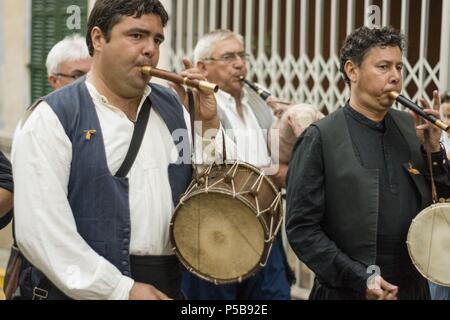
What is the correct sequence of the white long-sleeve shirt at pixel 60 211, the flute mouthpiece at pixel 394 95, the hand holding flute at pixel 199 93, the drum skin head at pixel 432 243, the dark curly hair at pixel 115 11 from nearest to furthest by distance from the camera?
1. the white long-sleeve shirt at pixel 60 211
2. the dark curly hair at pixel 115 11
3. the hand holding flute at pixel 199 93
4. the drum skin head at pixel 432 243
5. the flute mouthpiece at pixel 394 95

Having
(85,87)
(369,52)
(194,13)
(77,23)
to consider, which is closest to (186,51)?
(194,13)

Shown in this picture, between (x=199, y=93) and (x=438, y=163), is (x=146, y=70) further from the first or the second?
Answer: (x=438, y=163)

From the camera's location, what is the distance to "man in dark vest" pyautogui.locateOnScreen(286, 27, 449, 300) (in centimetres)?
405

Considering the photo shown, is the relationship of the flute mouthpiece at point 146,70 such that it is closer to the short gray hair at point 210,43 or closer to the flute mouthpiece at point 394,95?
the flute mouthpiece at point 394,95

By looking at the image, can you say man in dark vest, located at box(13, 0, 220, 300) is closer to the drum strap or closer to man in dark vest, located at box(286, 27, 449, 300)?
man in dark vest, located at box(286, 27, 449, 300)

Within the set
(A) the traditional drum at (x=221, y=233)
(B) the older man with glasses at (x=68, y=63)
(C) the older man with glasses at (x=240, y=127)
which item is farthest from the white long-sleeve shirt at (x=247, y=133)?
(A) the traditional drum at (x=221, y=233)

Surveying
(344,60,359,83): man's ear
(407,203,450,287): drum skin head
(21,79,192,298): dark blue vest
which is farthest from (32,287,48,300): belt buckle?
(344,60,359,83): man's ear

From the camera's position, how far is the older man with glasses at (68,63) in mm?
5469

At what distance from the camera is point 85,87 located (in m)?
3.64

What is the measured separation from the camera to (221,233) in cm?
372

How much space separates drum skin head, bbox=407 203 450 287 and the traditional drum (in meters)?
0.66

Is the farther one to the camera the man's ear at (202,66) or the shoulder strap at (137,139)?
the man's ear at (202,66)

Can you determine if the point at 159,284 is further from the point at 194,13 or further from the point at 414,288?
the point at 194,13

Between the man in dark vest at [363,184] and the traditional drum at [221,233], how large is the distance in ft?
1.44
